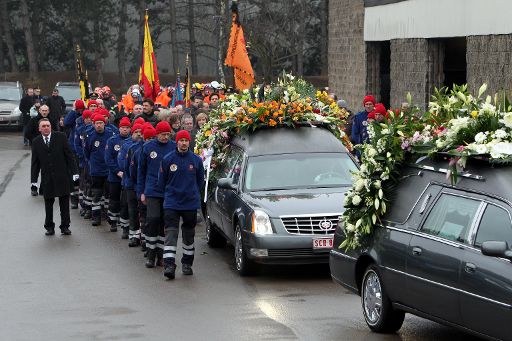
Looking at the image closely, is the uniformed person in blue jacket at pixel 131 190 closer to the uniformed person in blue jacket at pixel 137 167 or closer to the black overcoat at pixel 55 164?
the uniformed person in blue jacket at pixel 137 167

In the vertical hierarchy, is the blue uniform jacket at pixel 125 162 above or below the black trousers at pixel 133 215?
above

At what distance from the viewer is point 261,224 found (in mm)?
14133

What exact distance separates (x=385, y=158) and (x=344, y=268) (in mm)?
1180

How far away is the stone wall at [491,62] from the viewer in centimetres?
2209

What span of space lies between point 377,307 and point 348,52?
23.7m

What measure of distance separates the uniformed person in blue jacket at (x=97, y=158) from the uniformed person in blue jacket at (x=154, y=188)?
447 centimetres

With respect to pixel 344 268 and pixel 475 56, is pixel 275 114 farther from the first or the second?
pixel 475 56

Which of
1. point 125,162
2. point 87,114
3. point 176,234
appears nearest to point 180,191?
point 176,234

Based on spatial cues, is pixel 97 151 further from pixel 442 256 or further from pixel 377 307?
pixel 442 256

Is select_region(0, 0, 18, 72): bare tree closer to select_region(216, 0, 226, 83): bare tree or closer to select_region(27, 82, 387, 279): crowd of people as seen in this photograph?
select_region(216, 0, 226, 83): bare tree

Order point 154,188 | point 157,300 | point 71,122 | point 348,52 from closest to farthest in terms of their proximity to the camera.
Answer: point 157,300 → point 154,188 → point 71,122 → point 348,52

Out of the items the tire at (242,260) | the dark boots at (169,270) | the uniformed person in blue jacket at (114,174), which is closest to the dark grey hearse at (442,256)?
the tire at (242,260)

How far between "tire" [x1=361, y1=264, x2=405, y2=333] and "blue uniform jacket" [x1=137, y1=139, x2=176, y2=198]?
15.1 feet

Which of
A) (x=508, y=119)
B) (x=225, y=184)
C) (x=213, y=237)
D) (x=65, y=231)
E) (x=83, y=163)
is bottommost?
(x=65, y=231)
